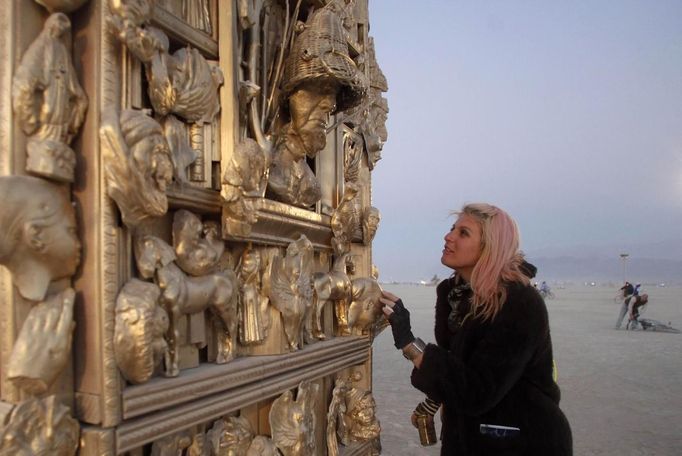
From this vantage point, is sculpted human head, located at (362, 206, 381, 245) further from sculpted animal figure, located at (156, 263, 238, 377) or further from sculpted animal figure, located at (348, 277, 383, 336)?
sculpted animal figure, located at (156, 263, 238, 377)

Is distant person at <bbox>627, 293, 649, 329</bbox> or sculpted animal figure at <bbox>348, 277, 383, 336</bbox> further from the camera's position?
distant person at <bbox>627, 293, 649, 329</bbox>

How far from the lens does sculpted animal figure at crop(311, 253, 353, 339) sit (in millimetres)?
2480

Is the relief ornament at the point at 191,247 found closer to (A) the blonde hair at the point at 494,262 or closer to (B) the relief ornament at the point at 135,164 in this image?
(B) the relief ornament at the point at 135,164

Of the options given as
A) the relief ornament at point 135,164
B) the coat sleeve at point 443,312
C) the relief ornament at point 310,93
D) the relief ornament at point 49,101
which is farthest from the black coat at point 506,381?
the relief ornament at point 49,101

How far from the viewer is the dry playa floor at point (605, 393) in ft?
14.7

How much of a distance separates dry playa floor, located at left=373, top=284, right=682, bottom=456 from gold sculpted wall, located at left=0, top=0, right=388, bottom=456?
2.60m

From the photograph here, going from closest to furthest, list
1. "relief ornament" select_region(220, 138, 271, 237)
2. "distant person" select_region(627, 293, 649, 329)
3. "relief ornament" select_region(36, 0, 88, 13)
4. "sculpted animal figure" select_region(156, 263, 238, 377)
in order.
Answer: "relief ornament" select_region(36, 0, 88, 13) → "sculpted animal figure" select_region(156, 263, 238, 377) → "relief ornament" select_region(220, 138, 271, 237) → "distant person" select_region(627, 293, 649, 329)

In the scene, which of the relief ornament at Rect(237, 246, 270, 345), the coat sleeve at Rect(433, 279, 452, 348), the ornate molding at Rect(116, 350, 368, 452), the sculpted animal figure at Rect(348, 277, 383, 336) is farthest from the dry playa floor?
the relief ornament at Rect(237, 246, 270, 345)

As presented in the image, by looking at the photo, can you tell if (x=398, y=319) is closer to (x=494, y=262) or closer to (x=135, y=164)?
(x=494, y=262)

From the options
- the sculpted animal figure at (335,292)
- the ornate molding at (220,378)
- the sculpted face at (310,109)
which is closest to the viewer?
the ornate molding at (220,378)

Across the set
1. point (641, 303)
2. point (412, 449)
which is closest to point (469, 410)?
point (412, 449)

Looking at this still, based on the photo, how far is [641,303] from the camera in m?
11.6

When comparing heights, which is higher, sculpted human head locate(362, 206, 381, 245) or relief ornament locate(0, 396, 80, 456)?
sculpted human head locate(362, 206, 381, 245)

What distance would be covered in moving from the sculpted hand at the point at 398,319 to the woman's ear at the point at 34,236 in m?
1.52
